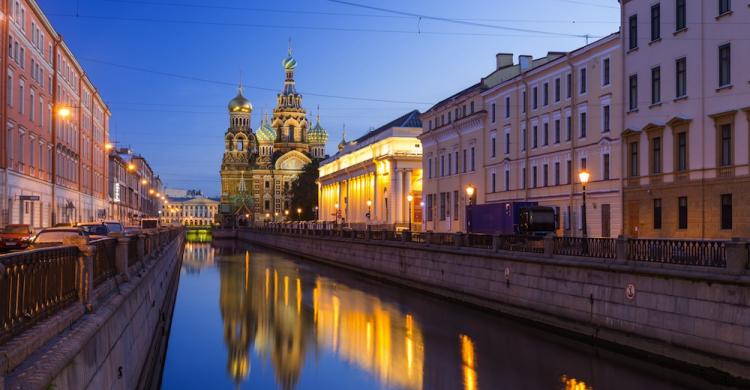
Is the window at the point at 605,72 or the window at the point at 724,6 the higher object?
the window at the point at 724,6

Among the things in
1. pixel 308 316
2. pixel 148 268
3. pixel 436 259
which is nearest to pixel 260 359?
pixel 148 268

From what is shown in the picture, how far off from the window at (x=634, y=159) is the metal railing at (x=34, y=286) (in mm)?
33015

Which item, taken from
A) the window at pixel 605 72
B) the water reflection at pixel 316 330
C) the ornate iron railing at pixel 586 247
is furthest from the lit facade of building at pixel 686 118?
the water reflection at pixel 316 330

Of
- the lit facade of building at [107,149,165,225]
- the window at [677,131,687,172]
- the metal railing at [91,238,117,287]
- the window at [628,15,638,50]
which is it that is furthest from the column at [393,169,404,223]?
the metal railing at [91,238,117,287]

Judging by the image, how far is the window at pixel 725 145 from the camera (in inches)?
1256

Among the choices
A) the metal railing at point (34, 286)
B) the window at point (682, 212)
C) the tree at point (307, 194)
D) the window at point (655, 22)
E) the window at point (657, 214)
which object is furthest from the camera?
the tree at point (307, 194)

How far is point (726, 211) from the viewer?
32062 mm

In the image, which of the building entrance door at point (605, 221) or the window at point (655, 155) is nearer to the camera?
the window at point (655, 155)

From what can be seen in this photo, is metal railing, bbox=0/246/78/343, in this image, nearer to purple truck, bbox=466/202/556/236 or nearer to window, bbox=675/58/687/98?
window, bbox=675/58/687/98

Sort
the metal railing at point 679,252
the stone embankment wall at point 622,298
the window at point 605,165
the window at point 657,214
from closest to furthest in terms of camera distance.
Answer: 1. the stone embankment wall at point 622,298
2. the metal railing at point 679,252
3. the window at point 657,214
4. the window at point 605,165

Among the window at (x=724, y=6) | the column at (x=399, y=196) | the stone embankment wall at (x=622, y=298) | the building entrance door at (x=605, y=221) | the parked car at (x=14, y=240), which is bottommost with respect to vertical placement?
the stone embankment wall at (x=622, y=298)

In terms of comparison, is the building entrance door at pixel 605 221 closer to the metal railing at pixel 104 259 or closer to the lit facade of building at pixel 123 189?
the metal railing at pixel 104 259

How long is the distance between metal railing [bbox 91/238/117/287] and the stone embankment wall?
13.6 m

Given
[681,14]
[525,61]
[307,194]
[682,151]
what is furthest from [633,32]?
[307,194]
